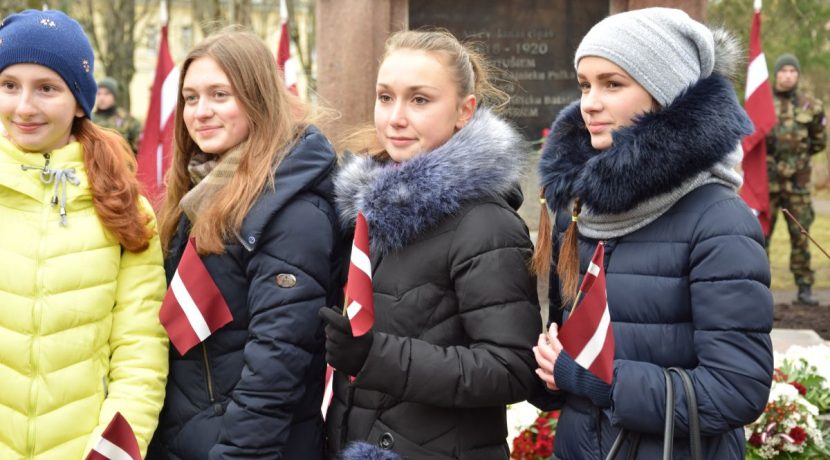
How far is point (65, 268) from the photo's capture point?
2.48 m

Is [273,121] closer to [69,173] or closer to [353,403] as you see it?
[69,173]

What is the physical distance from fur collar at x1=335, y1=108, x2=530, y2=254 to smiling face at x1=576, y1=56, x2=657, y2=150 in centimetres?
25

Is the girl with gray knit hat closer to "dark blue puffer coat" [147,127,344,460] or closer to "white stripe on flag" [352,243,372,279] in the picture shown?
"white stripe on flag" [352,243,372,279]

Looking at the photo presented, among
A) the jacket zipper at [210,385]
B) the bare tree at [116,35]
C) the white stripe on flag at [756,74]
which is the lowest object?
the jacket zipper at [210,385]

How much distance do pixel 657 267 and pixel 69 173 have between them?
1520 mm

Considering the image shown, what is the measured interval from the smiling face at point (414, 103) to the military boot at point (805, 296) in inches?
292

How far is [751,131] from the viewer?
2307 millimetres

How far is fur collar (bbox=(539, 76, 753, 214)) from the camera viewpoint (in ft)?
7.23

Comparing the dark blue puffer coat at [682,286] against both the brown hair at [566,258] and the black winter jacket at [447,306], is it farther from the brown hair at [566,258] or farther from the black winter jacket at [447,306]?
the black winter jacket at [447,306]

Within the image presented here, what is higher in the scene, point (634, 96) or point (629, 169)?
point (634, 96)

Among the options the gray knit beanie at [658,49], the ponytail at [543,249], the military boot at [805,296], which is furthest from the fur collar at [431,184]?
the military boot at [805,296]

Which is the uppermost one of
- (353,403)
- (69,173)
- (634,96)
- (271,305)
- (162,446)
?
(634,96)

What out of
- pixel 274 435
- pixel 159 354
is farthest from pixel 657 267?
pixel 159 354

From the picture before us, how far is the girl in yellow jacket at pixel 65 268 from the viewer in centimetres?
244
